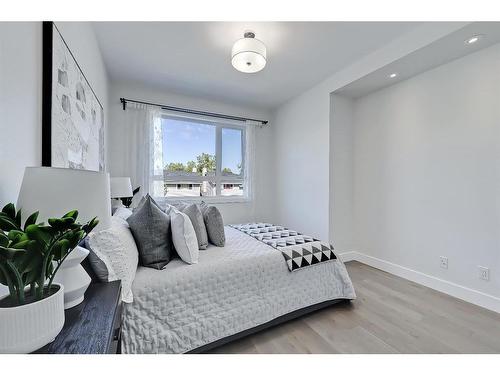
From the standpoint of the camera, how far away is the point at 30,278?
1.94ft

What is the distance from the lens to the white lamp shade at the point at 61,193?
2.22 feet

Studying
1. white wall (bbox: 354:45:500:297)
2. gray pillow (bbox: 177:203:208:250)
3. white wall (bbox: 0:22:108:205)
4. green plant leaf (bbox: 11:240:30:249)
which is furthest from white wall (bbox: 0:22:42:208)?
white wall (bbox: 354:45:500:297)

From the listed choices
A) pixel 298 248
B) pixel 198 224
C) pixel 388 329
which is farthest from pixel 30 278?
pixel 388 329

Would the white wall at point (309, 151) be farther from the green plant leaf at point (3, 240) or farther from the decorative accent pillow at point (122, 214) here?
the green plant leaf at point (3, 240)

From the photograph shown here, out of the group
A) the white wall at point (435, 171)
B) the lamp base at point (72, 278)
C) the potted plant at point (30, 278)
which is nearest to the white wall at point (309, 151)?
the white wall at point (435, 171)

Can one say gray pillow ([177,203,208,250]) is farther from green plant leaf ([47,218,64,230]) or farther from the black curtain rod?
the black curtain rod

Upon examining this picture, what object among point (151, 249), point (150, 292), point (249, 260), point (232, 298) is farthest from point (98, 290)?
point (249, 260)

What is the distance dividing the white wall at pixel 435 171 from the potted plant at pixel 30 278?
3.03 metres

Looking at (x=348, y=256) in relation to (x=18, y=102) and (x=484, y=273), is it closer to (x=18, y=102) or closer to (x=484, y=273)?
(x=484, y=273)

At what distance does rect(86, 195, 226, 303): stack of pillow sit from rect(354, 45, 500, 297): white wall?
2.40 metres

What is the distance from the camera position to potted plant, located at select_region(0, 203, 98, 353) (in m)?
0.53
